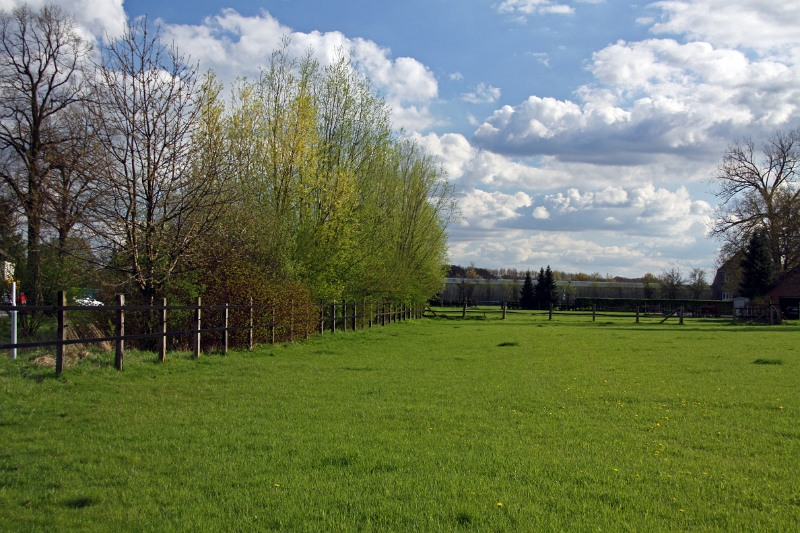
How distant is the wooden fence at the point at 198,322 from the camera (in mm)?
10867

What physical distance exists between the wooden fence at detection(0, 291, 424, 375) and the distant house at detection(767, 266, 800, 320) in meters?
31.9

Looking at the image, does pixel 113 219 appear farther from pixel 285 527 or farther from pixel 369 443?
pixel 285 527

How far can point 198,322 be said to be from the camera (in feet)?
51.0

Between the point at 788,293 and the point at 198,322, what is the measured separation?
165 feet

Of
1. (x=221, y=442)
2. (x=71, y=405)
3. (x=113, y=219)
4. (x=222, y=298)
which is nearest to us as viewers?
(x=221, y=442)

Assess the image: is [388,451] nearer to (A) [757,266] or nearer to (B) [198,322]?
(B) [198,322]

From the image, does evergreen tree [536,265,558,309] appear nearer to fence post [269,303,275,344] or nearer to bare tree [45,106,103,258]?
fence post [269,303,275,344]

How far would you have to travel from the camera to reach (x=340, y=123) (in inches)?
1104

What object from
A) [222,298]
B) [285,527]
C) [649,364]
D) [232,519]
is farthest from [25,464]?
[649,364]

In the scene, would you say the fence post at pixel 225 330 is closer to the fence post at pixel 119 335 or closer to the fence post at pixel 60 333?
the fence post at pixel 119 335

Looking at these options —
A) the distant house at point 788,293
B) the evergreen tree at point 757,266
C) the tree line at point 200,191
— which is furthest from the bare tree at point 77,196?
the evergreen tree at point 757,266

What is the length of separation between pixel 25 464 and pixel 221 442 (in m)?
1.88

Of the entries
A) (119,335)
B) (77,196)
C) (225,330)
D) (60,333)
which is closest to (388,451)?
(60,333)

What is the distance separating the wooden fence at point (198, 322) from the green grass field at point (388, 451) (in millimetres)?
652
